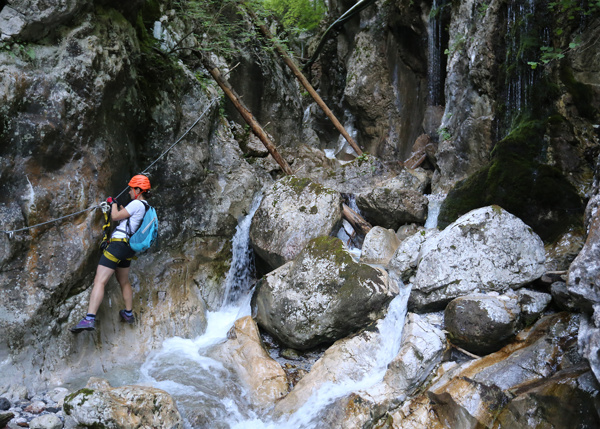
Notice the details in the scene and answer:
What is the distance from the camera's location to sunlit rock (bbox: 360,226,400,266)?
7.42 meters

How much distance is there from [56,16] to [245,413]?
18.8ft

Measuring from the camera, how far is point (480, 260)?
571 centimetres

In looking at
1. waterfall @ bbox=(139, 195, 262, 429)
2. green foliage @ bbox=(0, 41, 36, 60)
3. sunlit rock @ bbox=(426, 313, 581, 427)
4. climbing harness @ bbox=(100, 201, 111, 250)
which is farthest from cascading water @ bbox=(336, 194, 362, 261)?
green foliage @ bbox=(0, 41, 36, 60)

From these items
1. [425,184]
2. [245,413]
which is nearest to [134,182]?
[245,413]

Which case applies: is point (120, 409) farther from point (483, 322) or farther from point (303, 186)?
point (303, 186)

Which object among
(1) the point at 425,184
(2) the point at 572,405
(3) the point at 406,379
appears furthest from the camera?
(1) the point at 425,184

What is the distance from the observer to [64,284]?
545cm

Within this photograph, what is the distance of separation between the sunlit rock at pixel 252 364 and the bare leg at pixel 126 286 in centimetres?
147

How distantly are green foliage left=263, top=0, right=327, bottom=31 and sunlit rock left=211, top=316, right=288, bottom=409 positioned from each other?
13002 millimetres

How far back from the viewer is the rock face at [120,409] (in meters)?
4.20

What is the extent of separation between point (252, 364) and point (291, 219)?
2994mm

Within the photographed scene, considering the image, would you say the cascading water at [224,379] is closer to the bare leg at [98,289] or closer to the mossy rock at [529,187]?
the bare leg at [98,289]

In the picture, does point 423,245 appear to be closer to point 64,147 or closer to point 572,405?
point 572,405

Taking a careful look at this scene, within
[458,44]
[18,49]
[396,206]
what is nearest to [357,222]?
[396,206]
